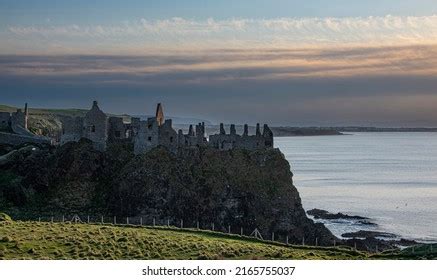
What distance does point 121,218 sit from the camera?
136 feet

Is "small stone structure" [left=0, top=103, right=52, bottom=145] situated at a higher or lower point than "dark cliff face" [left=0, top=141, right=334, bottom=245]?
higher

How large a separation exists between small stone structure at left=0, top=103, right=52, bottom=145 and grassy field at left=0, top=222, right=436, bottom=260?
935 inches

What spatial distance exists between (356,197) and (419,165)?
152 feet

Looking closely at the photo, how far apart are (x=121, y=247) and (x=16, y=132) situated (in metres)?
31.1

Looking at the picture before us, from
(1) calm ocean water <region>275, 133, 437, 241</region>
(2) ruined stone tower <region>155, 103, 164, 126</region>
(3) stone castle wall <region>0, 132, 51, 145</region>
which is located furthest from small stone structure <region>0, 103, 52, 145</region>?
(1) calm ocean water <region>275, 133, 437, 241</region>

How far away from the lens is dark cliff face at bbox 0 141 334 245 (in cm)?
4297

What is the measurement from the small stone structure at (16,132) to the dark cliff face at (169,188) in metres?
3.49

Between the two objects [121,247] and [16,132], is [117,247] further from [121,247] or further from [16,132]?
[16,132]

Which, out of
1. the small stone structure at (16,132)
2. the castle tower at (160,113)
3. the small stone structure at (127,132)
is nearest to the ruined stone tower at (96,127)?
the small stone structure at (127,132)

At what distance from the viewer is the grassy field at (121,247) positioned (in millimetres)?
19203

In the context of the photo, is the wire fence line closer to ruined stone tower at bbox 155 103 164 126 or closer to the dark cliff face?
the dark cliff face

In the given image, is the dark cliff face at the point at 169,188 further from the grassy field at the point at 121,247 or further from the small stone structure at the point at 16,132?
the grassy field at the point at 121,247
